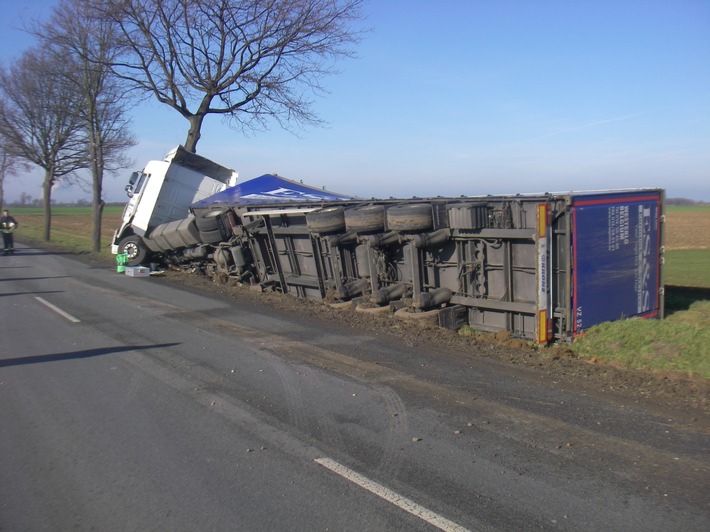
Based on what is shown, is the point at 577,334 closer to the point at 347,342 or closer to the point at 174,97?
the point at 347,342

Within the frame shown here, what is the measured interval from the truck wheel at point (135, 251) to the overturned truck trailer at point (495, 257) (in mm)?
8064

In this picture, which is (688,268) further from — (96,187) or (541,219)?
(96,187)

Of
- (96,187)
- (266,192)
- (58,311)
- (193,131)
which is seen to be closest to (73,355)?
(58,311)

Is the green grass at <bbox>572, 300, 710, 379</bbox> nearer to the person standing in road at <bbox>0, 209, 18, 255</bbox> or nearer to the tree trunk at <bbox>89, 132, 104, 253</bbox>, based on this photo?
the tree trunk at <bbox>89, 132, 104, 253</bbox>

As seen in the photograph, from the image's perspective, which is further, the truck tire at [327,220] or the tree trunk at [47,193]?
the tree trunk at [47,193]

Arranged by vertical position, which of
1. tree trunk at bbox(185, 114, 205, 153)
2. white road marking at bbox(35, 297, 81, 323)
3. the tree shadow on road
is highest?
tree trunk at bbox(185, 114, 205, 153)

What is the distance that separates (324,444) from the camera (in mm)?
5441

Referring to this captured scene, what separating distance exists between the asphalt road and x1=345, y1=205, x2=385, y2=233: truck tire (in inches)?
117

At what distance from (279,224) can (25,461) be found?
9769mm

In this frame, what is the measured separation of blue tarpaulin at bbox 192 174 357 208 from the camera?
1741 cm

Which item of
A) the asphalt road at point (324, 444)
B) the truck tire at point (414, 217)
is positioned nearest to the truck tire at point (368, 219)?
the truck tire at point (414, 217)

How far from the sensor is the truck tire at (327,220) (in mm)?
12398

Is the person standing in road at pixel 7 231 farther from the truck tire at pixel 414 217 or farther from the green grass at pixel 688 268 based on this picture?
the green grass at pixel 688 268

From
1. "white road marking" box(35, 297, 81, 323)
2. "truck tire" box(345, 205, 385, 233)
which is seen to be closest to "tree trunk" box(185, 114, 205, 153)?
"white road marking" box(35, 297, 81, 323)
